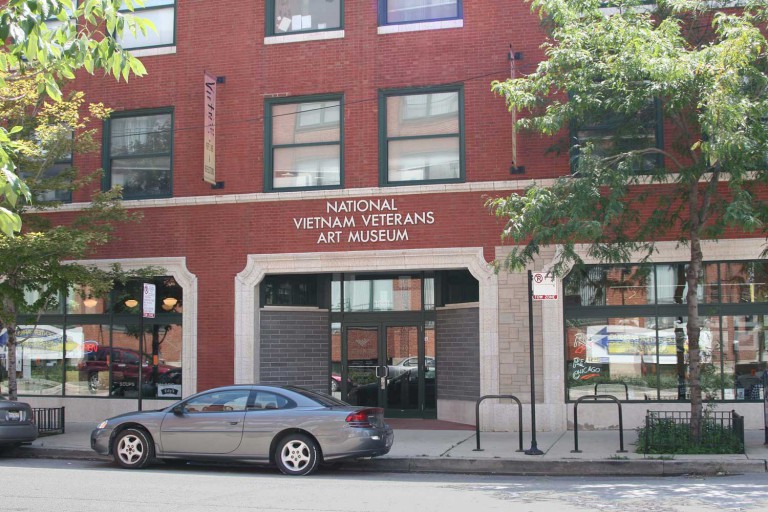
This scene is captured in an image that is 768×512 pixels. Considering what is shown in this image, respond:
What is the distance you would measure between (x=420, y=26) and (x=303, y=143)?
3.48 m

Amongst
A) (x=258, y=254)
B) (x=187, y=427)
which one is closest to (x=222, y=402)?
(x=187, y=427)

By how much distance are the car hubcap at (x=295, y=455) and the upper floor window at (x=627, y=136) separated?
6.35m

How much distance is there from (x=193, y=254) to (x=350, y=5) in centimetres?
634

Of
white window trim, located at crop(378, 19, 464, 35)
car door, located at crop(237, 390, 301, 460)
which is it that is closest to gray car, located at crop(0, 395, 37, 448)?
car door, located at crop(237, 390, 301, 460)

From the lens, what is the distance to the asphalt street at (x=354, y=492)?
375 inches

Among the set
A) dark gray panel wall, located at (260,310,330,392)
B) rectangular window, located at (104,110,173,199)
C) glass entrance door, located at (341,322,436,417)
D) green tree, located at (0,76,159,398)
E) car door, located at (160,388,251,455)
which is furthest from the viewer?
rectangular window, located at (104,110,173,199)

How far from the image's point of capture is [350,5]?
59.5 feet

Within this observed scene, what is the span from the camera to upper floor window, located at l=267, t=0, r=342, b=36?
60.6 ft

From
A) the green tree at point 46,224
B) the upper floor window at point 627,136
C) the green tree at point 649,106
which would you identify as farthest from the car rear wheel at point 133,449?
the upper floor window at point 627,136

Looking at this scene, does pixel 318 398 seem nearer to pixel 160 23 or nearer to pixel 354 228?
pixel 354 228

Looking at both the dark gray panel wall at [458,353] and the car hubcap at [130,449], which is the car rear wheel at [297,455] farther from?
the dark gray panel wall at [458,353]

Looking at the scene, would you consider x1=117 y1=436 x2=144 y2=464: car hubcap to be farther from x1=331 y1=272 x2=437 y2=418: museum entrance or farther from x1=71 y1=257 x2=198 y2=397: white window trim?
x1=331 y1=272 x2=437 y2=418: museum entrance

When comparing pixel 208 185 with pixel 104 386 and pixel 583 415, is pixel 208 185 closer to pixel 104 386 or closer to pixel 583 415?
pixel 104 386

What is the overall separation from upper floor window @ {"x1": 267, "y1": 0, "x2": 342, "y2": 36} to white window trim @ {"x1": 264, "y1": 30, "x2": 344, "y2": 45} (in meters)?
0.19
